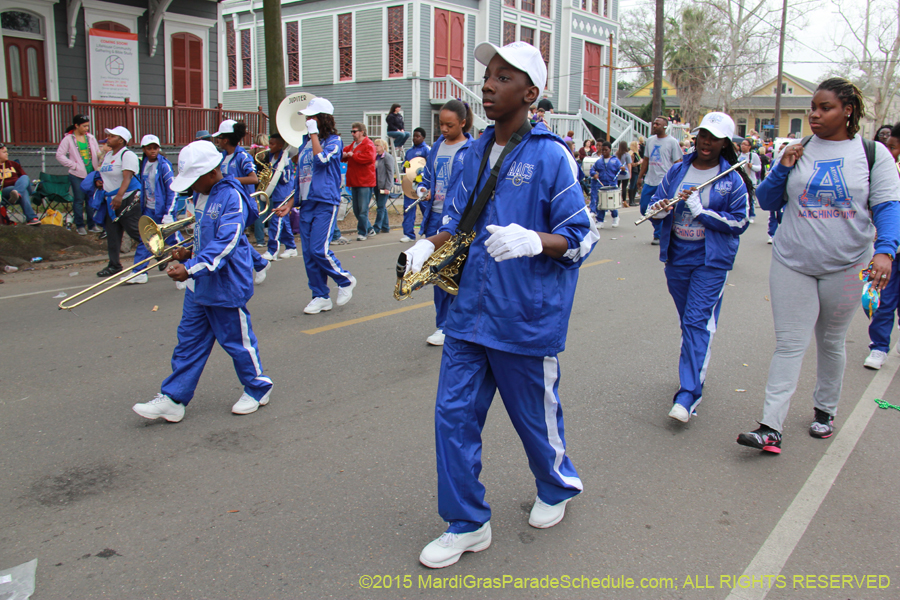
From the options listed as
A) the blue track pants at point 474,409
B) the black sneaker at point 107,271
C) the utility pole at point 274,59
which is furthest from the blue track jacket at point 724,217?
the utility pole at point 274,59

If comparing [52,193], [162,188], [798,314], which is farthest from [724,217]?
[52,193]

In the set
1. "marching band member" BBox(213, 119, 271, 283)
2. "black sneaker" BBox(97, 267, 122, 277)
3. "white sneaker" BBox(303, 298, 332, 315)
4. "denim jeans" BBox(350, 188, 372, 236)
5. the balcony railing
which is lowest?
"white sneaker" BBox(303, 298, 332, 315)

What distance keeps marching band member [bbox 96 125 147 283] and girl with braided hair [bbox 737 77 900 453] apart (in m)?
7.40

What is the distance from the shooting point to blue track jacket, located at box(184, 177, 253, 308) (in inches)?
173

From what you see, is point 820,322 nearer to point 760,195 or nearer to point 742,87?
point 760,195

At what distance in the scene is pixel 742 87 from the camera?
51.6 m

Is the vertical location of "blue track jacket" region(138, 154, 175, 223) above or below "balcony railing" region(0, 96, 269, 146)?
below

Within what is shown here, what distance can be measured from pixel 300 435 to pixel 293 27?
27.0 meters

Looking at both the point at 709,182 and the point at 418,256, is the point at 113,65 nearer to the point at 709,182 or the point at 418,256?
the point at 709,182

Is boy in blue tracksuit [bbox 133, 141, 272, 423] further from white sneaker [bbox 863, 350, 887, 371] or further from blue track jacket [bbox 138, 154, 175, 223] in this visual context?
white sneaker [bbox 863, 350, 887, 371]

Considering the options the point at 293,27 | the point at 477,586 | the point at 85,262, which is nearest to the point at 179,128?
the point at 85,262

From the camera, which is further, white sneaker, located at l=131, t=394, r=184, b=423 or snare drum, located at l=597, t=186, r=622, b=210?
snare drum, located at l=597, t=186, r=622, b=210

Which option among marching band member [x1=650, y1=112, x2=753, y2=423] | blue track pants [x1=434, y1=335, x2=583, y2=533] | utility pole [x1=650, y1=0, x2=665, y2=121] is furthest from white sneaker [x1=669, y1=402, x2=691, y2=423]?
utility pole [x1=650, y1=0, x2=665, y2=121]

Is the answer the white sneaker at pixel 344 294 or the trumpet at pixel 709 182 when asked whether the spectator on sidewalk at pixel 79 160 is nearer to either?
the white sneaker at pixel 344 294
